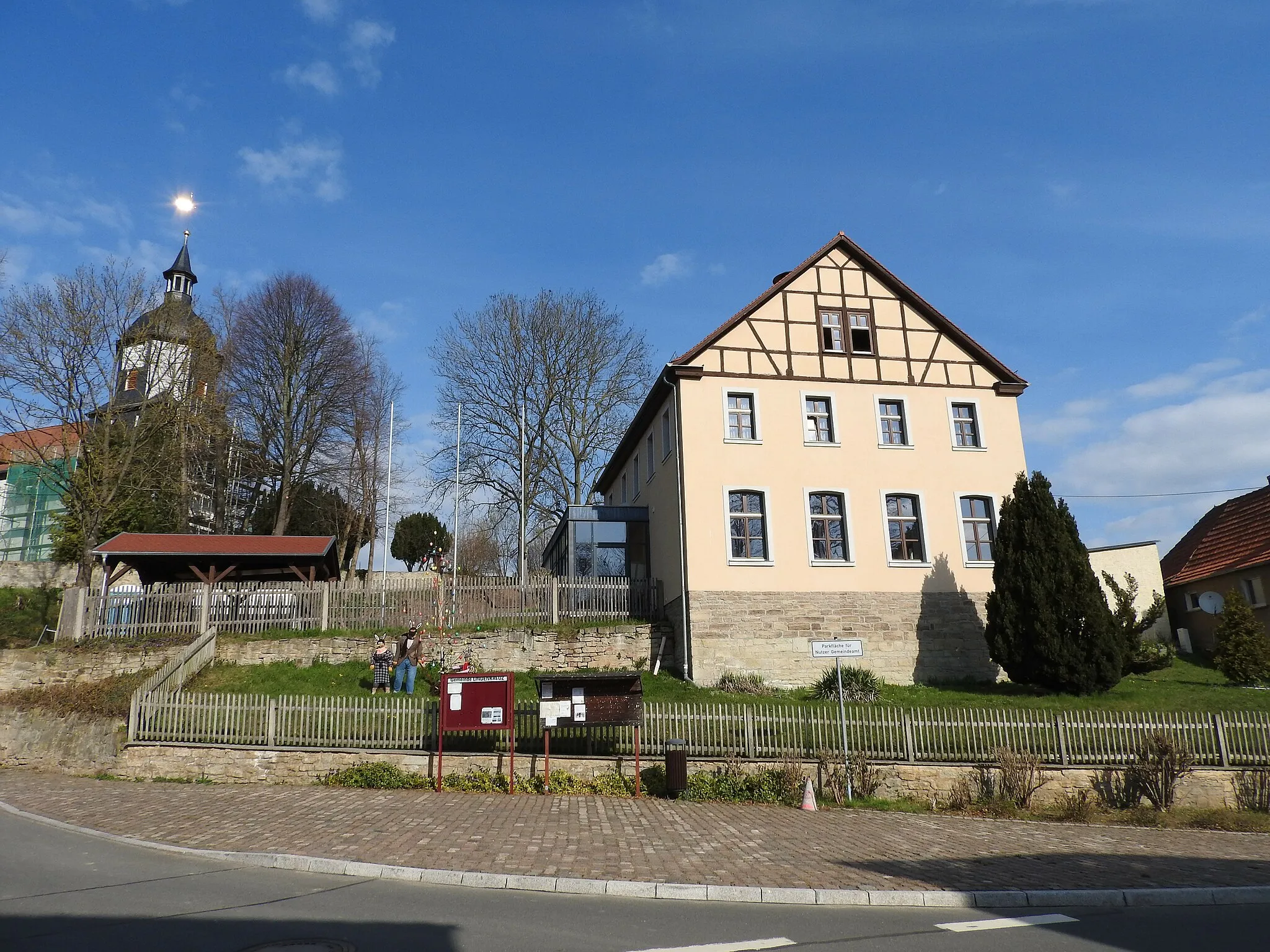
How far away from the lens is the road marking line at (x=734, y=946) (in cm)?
640

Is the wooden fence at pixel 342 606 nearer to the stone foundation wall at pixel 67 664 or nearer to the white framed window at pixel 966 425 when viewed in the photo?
the stone foundation wall at pixel 67 664

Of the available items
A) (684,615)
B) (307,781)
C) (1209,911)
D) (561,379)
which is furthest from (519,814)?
(561,379)

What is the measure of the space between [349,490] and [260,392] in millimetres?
6354

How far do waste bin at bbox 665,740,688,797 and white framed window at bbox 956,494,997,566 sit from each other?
40.8 ft

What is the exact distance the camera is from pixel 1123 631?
20.8 meters

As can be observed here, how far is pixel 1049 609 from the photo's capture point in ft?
65.5

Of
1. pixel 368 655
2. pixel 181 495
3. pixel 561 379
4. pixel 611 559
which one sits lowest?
pixel 368 655

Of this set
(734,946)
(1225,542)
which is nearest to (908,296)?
(1225,542)

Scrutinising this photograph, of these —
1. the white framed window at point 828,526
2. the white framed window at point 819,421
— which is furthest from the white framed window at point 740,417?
the white framed window at point 828,526

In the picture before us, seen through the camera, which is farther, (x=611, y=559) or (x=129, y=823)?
(x=611, y=559)

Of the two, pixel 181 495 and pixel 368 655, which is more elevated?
pixel 181 495

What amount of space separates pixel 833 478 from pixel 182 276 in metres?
53.1

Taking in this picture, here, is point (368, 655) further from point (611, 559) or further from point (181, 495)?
point (181, 495)

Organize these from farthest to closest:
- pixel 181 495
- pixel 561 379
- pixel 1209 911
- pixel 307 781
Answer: pixel 561 379 < pixel 181 495 < pixel 307 781 < pixel 1209 911
